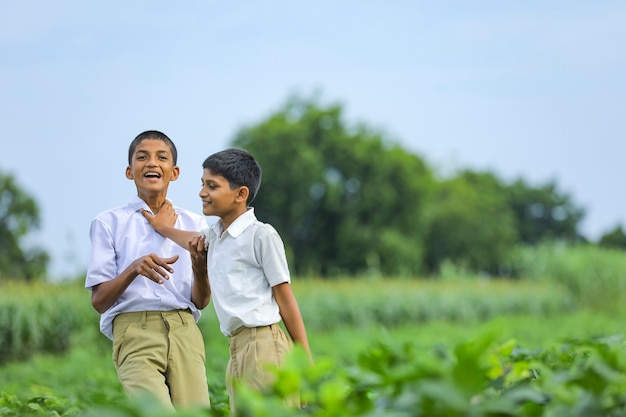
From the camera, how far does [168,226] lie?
3.65 metres

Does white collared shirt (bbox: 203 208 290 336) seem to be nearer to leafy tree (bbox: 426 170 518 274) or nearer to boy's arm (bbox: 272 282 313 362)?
boy's arm (bbox: 272 282 313 362)

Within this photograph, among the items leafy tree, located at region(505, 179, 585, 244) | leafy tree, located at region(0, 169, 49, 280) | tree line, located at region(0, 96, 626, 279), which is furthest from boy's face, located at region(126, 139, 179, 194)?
leafy tree, located at region(505, 179, 585, 244)

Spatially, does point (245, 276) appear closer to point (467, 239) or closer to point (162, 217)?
point (162, 217)

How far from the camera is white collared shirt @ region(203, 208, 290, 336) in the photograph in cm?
325

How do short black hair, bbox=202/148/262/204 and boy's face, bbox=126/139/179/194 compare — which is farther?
boy's face, bbox=126/139/179/194

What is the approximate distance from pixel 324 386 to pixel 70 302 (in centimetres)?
1178

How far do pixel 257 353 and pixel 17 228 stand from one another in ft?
92.1

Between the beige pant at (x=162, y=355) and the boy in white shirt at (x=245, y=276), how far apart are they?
289mm

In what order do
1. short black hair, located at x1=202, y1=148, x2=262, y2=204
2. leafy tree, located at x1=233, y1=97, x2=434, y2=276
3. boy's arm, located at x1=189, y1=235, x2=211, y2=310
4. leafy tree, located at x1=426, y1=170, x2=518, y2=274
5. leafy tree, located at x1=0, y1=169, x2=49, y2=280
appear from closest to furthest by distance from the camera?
short black hair, located at x1=202, y1=148, x2=262, y2=204 < boy's arm, located at x1=189, y1=235, x2=211, y2=310 < leafy tree, located at x1=0, y1=169, x2=49, y2=280 < leafy tree, located at x1=233, y1=97, x2=434, y2=276 < leafy tree, located at x1=426, y1=170, x2=518, y2=274

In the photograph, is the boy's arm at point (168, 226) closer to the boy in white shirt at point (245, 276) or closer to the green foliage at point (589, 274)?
the boy in white shirt at point (245, 276)

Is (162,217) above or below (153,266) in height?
above

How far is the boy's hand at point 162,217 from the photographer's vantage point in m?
3.64

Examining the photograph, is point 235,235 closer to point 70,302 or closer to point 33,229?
point 70,302

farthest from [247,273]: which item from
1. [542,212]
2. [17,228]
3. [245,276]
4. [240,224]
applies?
[542,212]
